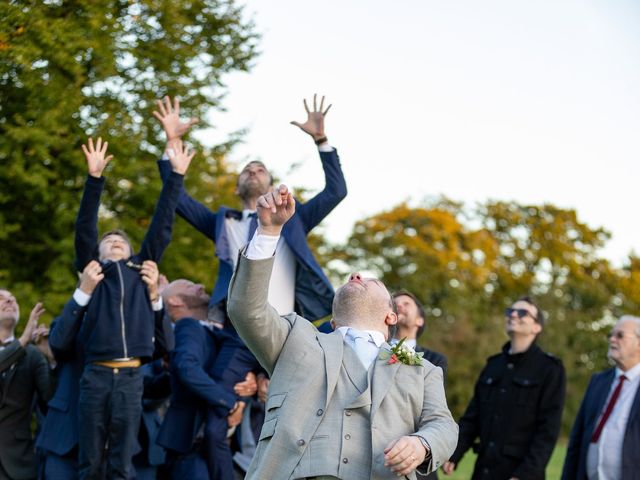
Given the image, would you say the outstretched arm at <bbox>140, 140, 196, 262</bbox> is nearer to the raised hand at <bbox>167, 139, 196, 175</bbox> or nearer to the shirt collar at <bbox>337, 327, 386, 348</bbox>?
the raised hand at <bbox>167, 139, 196, 175</bbox>

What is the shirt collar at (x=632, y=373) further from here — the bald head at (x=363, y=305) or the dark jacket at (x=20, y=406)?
the dark jacket at (x=20, y=406)

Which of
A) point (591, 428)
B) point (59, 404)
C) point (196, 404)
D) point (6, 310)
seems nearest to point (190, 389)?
point (196, 404)

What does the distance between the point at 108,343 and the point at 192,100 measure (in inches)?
349

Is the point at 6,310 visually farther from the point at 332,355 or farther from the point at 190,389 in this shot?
the point at 332,355

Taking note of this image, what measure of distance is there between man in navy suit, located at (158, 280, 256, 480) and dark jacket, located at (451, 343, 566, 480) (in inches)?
101

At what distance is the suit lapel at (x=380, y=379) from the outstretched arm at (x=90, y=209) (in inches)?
142

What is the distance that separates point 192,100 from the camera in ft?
52.2

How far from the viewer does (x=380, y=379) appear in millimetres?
4898

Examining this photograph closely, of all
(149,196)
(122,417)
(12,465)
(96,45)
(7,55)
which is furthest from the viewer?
(149,196)

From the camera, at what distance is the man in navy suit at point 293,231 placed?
8.12m

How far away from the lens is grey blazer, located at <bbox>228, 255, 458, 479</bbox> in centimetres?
465

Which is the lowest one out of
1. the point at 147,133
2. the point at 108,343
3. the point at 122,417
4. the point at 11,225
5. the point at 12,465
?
the point at 12,465

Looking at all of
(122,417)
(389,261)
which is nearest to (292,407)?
(122,417)

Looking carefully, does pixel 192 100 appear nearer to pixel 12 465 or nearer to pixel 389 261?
pixel 12 465
